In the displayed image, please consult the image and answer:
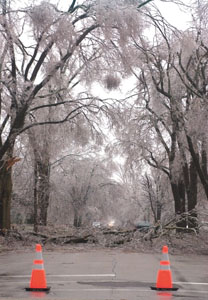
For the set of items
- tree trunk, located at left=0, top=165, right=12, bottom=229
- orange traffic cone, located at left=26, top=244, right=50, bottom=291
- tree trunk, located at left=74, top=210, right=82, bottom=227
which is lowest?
orange traffic cone, located at left=26, top=244, right=50, bottom=291

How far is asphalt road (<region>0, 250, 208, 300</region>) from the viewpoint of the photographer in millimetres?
8438

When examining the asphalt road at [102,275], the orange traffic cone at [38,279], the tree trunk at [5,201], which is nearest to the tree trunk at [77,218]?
the tree trunk at [5,201]

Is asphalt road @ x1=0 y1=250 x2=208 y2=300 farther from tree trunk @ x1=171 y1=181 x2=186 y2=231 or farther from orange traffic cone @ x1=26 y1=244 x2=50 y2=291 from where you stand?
tree trunk @ x1=171 y1=181 x2=186 y2=231

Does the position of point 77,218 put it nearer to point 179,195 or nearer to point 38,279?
point 179,195

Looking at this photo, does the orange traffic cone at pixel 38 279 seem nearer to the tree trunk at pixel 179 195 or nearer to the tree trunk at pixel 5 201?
the tree trunk at pixel 5 201

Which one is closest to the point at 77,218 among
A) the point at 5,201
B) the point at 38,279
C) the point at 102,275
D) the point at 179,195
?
the point at 179,195

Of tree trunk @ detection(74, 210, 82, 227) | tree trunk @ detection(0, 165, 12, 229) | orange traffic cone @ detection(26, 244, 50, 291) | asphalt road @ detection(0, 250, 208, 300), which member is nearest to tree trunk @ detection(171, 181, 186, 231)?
tree trunk @ detection(0, 165, 12, 229)

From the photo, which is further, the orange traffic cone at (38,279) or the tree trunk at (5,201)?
the tree trunk at (5,201)

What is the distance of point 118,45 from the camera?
722 inches

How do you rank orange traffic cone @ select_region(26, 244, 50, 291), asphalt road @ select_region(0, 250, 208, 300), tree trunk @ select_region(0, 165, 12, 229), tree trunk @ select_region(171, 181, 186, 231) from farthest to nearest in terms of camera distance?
1. tree trunk @ select_region(171, 181, 186, 231)
2. tree trunk @ select_region(0, 165, 12, 229)
3. orange traffic cone @ select_region(26, 244, 50, 291)
4. asphalt road @ select_region(0, 250, 208, 300)

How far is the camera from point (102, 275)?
36.5 feet

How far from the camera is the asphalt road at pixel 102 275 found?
8438 mm

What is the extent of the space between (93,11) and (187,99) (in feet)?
29.1

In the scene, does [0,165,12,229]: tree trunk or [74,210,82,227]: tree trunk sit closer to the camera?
[0,165,12,229]: tree trunk
